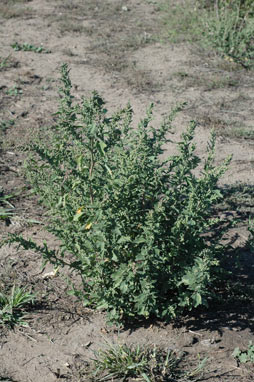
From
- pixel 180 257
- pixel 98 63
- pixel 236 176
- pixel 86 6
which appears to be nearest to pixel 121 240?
pixel 180 257

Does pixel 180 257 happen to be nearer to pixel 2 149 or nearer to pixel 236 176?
pixel 236 176

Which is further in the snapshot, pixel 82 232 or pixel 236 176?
pixel 236 176

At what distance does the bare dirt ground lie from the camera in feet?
10.3

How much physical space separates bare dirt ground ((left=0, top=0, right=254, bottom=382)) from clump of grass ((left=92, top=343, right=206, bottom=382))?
0.32ft

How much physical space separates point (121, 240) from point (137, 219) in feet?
0.89

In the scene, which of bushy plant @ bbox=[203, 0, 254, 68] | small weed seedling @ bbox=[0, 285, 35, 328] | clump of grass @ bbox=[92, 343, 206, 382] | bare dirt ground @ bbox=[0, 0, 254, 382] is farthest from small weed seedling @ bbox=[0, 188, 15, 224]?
bushy plant @ bbox=[203, 0, 254, 68]

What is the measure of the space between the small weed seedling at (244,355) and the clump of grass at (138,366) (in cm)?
23

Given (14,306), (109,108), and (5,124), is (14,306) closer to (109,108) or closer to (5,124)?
(5,124)

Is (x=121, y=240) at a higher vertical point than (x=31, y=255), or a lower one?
higher

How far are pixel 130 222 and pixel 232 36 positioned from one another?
17.3 ft

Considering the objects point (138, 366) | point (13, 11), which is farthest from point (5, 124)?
point (13, 11)

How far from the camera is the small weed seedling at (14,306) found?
3252 mm

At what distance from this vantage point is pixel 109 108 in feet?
20.7

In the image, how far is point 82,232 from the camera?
3047 mm
